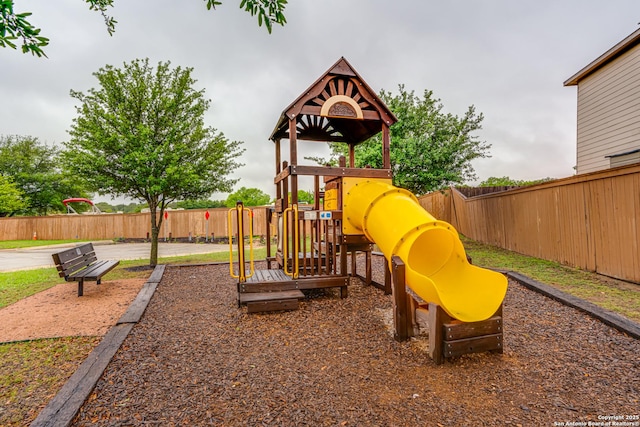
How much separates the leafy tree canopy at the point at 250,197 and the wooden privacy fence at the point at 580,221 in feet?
146

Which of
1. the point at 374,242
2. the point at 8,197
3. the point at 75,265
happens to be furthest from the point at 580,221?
the point at 8,197

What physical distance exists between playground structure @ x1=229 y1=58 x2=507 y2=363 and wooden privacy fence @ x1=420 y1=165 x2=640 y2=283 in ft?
14.2

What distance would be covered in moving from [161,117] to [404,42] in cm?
785

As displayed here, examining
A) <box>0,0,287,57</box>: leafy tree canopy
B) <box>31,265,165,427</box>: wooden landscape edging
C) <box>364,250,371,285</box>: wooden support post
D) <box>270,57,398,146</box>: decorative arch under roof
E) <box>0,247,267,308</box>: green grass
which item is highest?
<box>270,57,398,146</box>: decorative arch under roof

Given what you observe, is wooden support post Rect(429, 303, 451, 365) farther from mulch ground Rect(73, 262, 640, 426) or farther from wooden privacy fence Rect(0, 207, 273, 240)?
wooden privacy fence Rect(0, 207, 273, 240)

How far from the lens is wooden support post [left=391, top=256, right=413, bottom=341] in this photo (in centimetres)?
371

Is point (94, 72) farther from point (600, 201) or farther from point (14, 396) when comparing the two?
point (600, 201)

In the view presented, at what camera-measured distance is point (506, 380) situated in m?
2.95

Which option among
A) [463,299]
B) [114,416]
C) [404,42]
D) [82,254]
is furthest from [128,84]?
[463,299]

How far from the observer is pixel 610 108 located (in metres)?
10.7

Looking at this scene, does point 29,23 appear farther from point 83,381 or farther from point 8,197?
point 8,197

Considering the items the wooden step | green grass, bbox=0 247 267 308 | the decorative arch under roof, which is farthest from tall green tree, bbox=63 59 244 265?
the wooden step

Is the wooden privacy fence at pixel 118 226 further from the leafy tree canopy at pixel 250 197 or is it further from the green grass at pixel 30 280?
the leafy tree canopy at pixel 250 197

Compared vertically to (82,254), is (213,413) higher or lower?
lower
